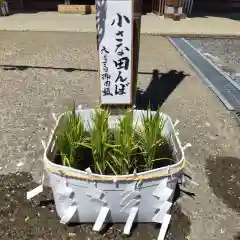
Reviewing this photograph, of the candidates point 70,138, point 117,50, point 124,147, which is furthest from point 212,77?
point 70,138

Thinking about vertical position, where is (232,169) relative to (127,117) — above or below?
below

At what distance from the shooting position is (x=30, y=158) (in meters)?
4.50

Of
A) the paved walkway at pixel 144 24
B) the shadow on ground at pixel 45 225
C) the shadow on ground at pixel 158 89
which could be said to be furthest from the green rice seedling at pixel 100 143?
the paved walkway at pixel 144 24

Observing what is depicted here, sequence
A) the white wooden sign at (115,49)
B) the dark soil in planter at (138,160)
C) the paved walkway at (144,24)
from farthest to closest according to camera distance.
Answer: the paved walkway at (144,24) → the white wooden sign at (115,49) → the dark soil in planter at (138,160)

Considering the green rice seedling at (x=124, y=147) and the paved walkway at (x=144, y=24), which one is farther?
the paved walkway at (x=144, y=24)

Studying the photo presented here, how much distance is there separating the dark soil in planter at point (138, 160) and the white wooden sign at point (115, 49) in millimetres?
834

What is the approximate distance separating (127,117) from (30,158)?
1.71 meters

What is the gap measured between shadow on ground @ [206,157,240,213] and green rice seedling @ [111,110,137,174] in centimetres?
123

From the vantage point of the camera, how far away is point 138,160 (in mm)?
3670

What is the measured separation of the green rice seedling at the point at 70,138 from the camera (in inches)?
134

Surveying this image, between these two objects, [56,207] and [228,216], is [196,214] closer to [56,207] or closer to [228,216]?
[228,216]

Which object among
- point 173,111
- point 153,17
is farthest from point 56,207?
point 153,17

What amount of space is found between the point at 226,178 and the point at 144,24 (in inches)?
338

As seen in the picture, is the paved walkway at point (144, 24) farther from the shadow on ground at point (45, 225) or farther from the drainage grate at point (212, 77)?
the shadow on ground at point (45, 225)
